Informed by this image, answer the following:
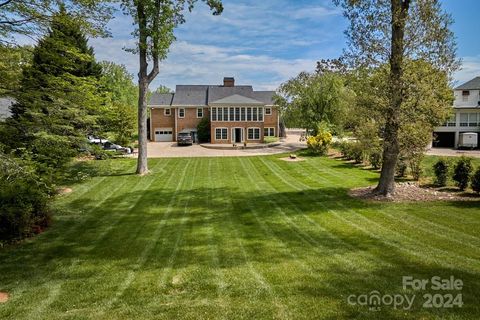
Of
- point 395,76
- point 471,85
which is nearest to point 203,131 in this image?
point 471,85

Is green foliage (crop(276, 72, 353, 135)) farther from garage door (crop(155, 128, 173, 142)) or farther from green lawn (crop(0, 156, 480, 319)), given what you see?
green lawn (crop(0, 156, 480, 319))

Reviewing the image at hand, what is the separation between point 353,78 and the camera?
42.9ft

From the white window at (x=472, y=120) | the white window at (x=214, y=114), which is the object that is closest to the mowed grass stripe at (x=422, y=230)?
the white window at (x=214, y=114)

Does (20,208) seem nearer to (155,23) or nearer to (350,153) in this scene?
(155,23)

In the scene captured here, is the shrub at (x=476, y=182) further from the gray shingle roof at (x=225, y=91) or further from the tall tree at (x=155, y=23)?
the gray shingle roof at (x=225, y=91)

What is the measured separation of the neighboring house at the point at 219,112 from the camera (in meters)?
45.2

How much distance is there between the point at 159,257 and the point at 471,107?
44.9m

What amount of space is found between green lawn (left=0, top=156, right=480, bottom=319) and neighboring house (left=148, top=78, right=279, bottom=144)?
102ft

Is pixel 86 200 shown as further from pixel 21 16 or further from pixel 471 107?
pixel 471 107

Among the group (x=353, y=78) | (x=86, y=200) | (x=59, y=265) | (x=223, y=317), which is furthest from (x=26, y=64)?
(x=353, y=78)

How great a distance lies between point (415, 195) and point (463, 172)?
78.1 inches

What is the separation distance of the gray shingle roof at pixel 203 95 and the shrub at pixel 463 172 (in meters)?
35.3

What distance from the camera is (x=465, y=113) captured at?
42.1 meters

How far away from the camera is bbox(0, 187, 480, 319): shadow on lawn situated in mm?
5688
